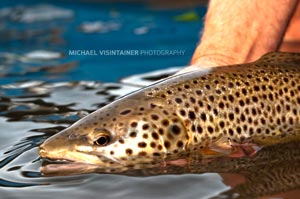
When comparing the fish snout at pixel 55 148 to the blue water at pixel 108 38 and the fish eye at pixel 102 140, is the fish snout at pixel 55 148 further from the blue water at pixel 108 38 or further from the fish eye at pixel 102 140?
the blue water at pixel 108 38

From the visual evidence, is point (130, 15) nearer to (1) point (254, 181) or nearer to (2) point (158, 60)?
(2) point (158, 60)

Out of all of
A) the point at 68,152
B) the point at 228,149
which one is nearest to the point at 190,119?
the point at 228,149

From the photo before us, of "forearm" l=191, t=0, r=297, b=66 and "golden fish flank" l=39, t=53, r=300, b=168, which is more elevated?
"forearm" l=191, t=0, r=297, b=66

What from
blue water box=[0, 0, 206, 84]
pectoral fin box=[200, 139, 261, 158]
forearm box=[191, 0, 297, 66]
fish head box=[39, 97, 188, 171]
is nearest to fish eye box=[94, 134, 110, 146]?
fish head box=[39, 97, 188, 171]

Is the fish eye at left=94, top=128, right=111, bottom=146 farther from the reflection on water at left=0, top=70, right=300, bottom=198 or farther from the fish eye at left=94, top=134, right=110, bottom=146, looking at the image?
the reflection on water at left=0, top=70, right=300, bottom=198

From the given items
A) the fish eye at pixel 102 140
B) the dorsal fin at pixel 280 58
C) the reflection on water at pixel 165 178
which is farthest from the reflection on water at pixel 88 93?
the dorsal fin at pixel 280 58

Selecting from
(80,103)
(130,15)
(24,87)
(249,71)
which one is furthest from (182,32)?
(249,71)
